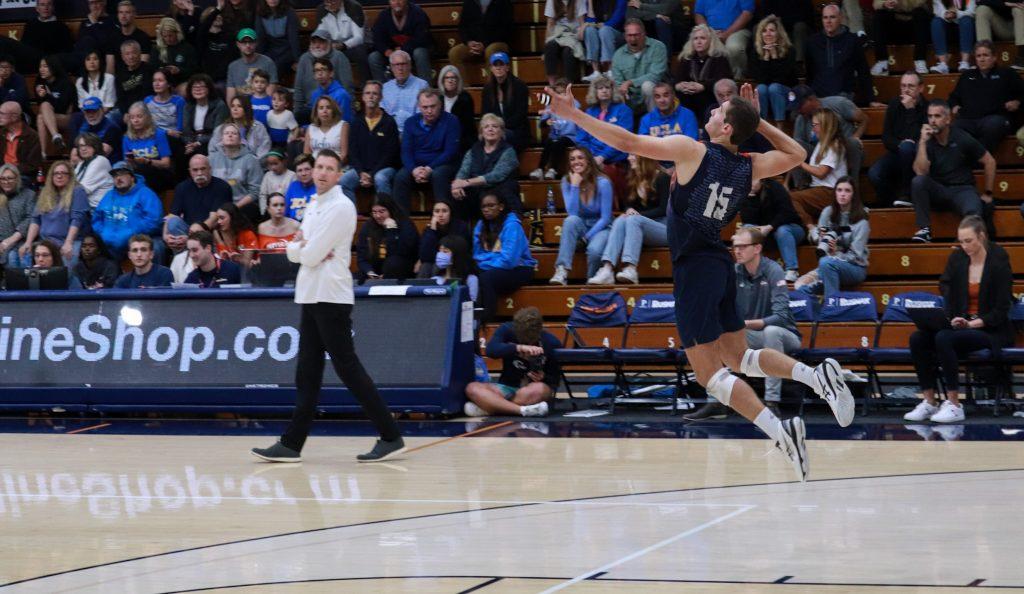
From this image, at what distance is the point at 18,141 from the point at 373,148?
4.97 metres

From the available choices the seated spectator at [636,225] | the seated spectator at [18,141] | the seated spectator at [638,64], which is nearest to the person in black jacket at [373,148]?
the seated spectator at [638,64]

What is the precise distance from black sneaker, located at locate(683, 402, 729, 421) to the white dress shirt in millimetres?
3693

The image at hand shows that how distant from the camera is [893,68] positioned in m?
17.0

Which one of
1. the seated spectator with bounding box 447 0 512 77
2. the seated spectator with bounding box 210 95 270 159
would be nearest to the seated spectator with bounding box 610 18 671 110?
the seated spectator with bounding box 447 0 512 77

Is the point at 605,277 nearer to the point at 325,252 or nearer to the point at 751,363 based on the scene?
the point at 325,252

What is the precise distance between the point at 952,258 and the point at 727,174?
5019 mm

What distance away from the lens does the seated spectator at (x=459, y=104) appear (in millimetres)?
16469

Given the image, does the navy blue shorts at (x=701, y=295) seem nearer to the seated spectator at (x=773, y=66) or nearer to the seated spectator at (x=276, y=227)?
the seated spectator at (x=276, y=227)

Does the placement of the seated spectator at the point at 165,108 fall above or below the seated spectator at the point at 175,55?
below

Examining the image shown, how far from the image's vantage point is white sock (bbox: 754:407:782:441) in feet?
26.0

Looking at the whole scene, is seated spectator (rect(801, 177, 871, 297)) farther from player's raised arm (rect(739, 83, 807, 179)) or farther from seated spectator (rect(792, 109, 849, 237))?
player's raised arm (rect(739, 83, 807, 179))

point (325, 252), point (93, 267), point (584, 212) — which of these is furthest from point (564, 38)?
point (325, 252)

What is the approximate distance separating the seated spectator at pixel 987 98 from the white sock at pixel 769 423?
820 cm

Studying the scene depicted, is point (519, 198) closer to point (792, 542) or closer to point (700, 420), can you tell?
point (700, 420)
